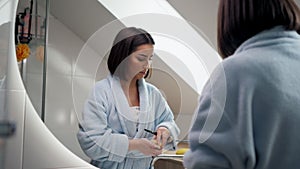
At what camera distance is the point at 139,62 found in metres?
0.93

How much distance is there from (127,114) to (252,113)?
16.2 inches

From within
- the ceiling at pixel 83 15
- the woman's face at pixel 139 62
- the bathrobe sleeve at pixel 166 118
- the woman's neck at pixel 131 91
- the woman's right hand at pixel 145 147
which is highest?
the ceiling at pixel 83 15

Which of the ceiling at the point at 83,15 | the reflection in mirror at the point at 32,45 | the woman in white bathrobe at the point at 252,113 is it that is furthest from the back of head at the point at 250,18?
the reflection in mirror at the point at 32,45

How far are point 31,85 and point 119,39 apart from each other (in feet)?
0.90

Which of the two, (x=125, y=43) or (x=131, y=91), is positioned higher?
(x=125, y=43)

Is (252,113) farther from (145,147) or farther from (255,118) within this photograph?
(145,147)

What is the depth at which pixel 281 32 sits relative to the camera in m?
0.63

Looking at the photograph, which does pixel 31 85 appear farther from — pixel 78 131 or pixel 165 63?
pixel 165 63

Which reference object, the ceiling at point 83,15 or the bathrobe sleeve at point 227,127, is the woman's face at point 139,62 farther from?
the bathrobe sleeve at point 227,127

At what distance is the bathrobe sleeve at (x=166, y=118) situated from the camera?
3.09 ft

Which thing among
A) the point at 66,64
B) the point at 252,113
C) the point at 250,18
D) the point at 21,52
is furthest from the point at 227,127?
the point at 21,52

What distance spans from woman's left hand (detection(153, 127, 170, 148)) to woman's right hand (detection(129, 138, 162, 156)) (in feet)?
0.05

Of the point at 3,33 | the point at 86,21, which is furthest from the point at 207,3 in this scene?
the point at 3,33

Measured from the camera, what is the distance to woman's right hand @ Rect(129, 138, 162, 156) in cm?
90
